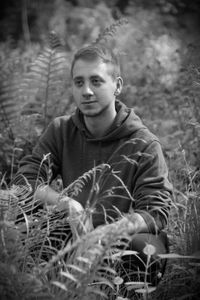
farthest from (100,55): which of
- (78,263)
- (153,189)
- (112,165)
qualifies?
(78,263)

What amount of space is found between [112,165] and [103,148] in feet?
0.51

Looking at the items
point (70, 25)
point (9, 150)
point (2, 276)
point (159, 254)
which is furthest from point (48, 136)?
point (70, 25)

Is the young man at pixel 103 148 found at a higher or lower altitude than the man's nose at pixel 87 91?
lower

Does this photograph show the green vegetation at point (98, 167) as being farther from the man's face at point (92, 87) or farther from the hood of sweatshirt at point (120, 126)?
the man's face at point (92, 87)

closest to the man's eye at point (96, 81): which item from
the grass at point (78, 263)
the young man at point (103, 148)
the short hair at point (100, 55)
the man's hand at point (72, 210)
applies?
the young man at point (103, 148)

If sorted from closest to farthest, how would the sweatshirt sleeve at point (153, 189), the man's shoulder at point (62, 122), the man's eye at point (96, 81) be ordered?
the sweatshirt sleeve at point (153, 189)
the man's eye at point (96, 81)
the man's shoulder at point (62, 122)

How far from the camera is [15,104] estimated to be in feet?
15.3

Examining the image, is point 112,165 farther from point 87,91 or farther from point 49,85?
point 49,85

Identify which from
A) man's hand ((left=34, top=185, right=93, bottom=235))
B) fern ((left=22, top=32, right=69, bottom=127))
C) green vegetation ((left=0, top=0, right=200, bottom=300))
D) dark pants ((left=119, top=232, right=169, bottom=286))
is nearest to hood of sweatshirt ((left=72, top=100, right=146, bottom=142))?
green vegetation ((left=0, top=0, right=200, bottom=300))

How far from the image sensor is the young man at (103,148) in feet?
9.76

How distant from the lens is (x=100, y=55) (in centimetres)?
335

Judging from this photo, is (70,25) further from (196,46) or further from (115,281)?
(115,281)

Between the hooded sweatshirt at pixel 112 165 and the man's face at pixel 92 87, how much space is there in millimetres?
142

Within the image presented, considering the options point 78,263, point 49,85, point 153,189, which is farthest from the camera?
point 49,85
